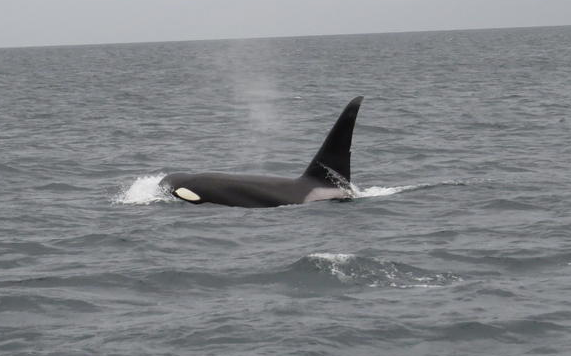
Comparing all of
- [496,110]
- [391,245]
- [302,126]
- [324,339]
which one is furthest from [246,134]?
[324,339]

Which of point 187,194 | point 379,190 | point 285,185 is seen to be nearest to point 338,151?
point 285,185

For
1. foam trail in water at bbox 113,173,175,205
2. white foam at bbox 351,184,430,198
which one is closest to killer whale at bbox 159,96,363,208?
foam trail in water at bbox 113,173,175,205

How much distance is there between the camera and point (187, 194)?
16.8 meters

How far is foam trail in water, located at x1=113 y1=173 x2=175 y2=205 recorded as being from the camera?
17.2m

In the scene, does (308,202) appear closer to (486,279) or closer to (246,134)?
(486,279)

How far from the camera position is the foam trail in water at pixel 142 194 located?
17.2 metres

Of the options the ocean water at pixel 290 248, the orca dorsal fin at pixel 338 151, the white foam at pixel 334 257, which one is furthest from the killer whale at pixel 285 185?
the white foam at pixel 334 257

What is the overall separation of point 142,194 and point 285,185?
2734 mm

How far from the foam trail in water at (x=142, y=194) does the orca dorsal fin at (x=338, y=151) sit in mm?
2562

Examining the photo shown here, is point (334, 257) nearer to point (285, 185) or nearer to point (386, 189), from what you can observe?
point (285, 185)

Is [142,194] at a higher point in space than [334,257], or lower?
higher

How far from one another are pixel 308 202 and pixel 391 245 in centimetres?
300

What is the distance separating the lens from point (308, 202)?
53.3ft

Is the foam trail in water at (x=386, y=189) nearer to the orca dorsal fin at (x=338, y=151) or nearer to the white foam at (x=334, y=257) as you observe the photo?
the orca dorsal fin at (x=338, y=151)
